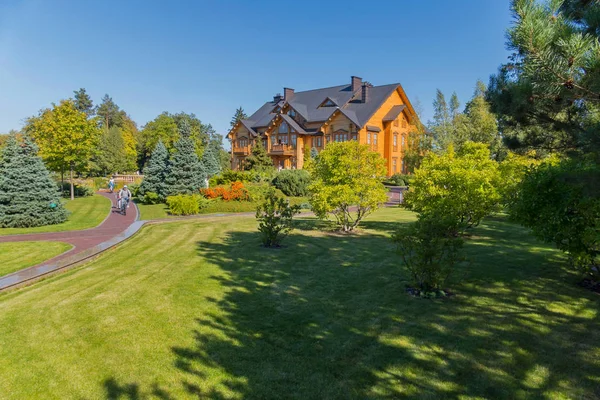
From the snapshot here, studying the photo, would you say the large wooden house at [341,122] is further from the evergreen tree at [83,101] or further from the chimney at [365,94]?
the evergreen tree at [83,101]

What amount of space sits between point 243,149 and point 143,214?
39987 millimetres

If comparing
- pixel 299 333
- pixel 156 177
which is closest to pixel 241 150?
pixel 156 177

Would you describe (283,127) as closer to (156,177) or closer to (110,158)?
(156,177)

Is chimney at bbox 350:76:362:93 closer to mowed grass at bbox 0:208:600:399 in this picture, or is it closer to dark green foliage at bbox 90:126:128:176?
dark green foliage at bbox 90:126:128:176

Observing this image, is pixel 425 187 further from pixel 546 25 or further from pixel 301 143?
pixel 301 143

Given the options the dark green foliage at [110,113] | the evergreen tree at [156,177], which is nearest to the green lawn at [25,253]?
the evergreen tree at [156,177]

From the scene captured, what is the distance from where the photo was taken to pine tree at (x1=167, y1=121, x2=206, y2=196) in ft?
93.8

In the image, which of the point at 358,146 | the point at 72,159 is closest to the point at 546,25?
the point at 358,146

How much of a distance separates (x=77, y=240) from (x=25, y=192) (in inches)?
255

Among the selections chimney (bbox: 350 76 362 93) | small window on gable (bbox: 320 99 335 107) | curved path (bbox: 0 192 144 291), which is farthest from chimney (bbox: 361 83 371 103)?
curved path (bbox: 0 192 144 291)

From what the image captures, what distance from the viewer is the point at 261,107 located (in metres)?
68.8

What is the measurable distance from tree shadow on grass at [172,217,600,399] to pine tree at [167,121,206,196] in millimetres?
20279

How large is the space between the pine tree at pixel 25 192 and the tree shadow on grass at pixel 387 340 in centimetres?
1373

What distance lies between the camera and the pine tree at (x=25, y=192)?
18016mm
